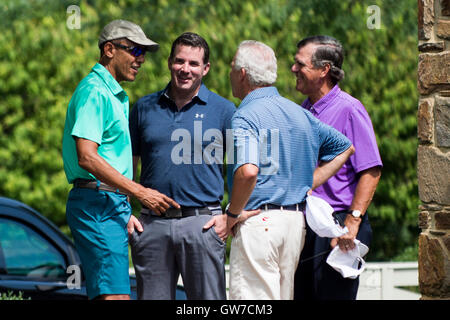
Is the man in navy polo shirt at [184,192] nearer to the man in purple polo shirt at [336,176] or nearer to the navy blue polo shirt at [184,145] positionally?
the navy blue polo shirt at [184,145]

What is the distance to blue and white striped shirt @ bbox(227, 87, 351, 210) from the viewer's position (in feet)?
15.3

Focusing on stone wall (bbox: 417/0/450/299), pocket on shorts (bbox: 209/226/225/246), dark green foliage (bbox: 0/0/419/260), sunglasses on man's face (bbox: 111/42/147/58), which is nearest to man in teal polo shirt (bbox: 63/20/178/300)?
sunglasses on man's face (bbox: 111/42/147/58)

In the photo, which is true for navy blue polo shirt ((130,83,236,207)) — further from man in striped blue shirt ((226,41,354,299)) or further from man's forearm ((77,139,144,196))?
man's forearm ((77,139,144,196))

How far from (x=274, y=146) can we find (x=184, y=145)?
1.88 feet

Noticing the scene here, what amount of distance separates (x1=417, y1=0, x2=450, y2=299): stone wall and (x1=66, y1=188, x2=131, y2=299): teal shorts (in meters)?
1.91

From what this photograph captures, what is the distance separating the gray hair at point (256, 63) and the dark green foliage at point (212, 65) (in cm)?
488

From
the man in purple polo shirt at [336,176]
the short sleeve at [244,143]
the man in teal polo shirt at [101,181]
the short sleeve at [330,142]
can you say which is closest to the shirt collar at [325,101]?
the man in purple polo shirt at [336,176]

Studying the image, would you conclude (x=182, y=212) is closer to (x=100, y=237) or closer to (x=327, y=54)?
(x=100, y=237)

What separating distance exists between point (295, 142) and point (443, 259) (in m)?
1.30

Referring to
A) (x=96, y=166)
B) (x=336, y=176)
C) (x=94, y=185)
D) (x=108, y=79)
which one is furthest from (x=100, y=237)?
(x=336, y=176)

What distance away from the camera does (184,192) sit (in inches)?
199

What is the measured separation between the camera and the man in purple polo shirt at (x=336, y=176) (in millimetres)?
5246
